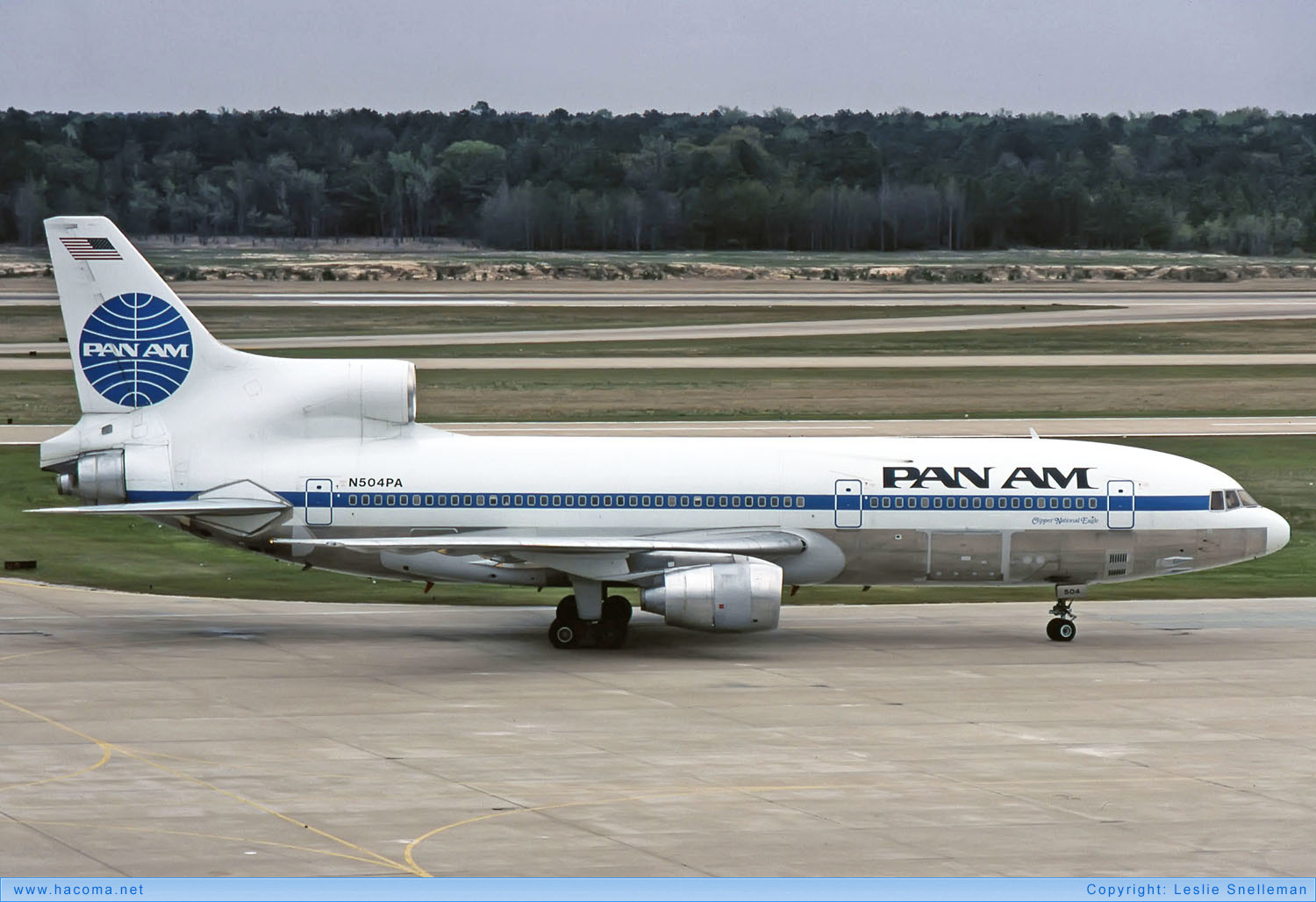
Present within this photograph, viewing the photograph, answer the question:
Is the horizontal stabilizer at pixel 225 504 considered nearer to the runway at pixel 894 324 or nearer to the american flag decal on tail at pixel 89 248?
the american flag decal on tail at pixel 89 248

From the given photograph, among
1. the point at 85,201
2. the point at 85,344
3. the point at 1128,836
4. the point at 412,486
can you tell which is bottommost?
the point at 1128,836

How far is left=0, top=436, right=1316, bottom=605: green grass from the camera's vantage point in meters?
43.6

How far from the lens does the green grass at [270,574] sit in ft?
143

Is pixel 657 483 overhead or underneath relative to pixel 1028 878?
overhead

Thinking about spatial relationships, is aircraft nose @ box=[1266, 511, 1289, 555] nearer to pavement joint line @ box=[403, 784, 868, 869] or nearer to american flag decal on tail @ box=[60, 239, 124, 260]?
pavement joint line @ box=[403, 784, 868, 869]

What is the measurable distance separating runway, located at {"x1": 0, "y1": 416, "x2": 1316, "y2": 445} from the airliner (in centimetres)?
2808

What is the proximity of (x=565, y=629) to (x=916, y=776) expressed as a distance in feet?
38.1

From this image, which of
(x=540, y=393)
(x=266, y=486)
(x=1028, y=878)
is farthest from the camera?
(x=540, y=393)

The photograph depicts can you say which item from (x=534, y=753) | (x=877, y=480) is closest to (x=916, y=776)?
(x=534, y=753)

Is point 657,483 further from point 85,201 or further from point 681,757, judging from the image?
point 85,201

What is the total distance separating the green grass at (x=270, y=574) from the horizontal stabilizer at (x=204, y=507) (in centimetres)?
694

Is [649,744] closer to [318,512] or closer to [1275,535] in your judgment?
[318,512]

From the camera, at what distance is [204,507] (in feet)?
117

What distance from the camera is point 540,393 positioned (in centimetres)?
7969
